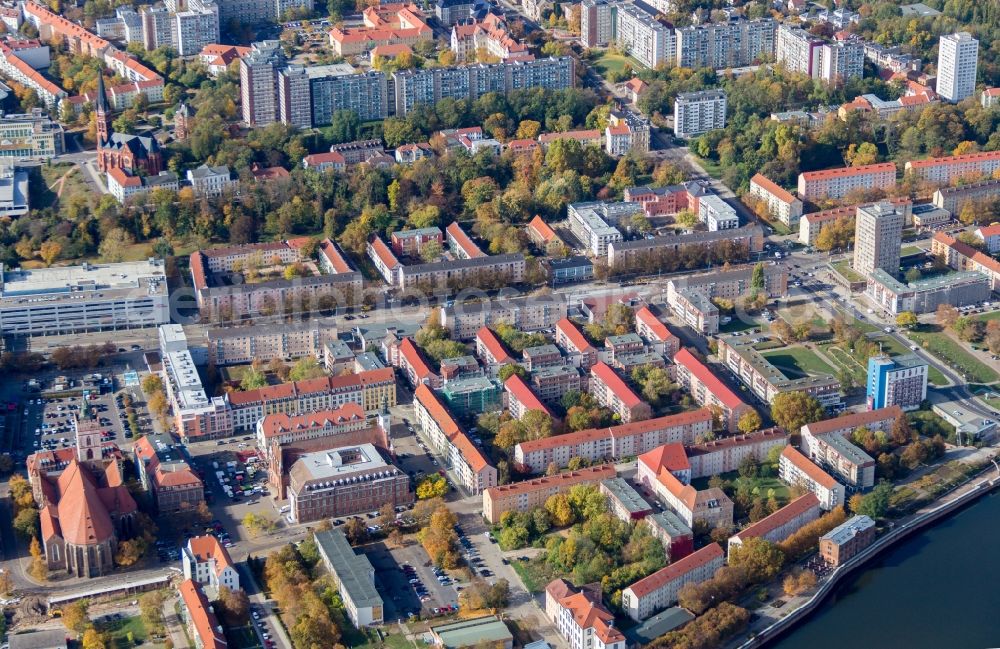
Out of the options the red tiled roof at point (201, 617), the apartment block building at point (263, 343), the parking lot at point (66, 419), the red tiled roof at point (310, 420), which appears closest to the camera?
the red tiled roof at point (201, 617)

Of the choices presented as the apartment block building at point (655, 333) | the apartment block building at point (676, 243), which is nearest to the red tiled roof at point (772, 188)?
the apartment block building at point (676, 243)

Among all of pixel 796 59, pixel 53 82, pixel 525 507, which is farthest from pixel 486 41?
pixel 525 507

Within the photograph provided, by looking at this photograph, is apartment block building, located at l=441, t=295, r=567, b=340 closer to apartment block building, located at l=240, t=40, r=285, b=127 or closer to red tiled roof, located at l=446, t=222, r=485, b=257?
red tiled roof, located at l=446, t=222, r=485, b=257

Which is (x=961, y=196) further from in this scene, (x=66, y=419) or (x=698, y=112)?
(x=66, y=419)

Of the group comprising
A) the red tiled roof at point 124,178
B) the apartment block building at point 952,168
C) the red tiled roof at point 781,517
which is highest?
the red tiled roof at point 124,178

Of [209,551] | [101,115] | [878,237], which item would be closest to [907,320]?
[878,237]

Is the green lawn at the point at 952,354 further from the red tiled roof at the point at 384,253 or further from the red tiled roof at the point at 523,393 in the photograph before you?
the red tiled roof at the point at 384,253
